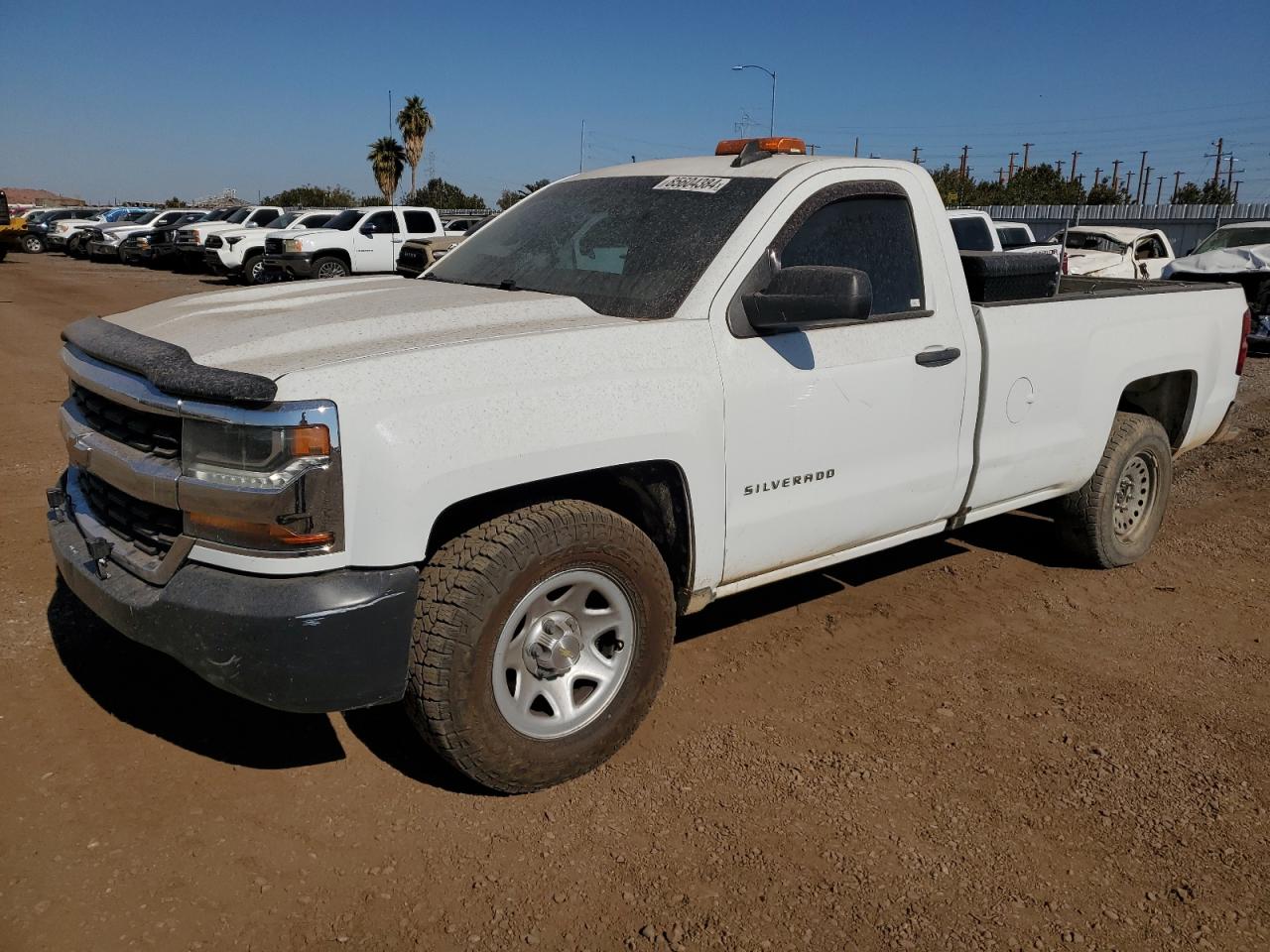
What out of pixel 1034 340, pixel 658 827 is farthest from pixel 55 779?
pixel 1034 340

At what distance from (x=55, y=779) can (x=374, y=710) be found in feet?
3.28

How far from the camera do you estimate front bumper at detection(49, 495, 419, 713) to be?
2.56 m

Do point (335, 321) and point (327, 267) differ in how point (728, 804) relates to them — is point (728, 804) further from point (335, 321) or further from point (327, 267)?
point (327, 267)

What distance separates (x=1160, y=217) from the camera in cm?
3447

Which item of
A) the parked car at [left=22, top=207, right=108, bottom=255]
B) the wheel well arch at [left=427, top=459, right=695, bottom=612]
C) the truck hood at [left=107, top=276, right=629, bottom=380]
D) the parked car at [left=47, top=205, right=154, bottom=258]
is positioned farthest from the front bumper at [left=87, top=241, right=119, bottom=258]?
the wheel well arch at [left=427, top=459, right=695, bottom=612]

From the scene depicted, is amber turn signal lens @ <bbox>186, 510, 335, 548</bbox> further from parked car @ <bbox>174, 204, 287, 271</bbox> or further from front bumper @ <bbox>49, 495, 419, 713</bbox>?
parked car @ <bbox>174, 204, 287, 271</bbox>

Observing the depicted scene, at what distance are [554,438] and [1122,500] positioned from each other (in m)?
3.76

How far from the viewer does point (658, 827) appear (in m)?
3.01

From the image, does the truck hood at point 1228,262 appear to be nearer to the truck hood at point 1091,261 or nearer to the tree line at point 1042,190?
the truck hood at point 1091,261

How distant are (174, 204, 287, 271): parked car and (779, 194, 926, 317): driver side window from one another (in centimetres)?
2543

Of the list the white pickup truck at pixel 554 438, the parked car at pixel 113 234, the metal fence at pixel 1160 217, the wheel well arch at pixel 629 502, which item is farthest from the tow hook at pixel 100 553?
the parked car at pixel 113 234

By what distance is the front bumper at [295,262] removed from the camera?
66.3 ft

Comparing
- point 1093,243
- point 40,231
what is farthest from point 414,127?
point 1093,243

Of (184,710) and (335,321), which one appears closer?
(335,321)
